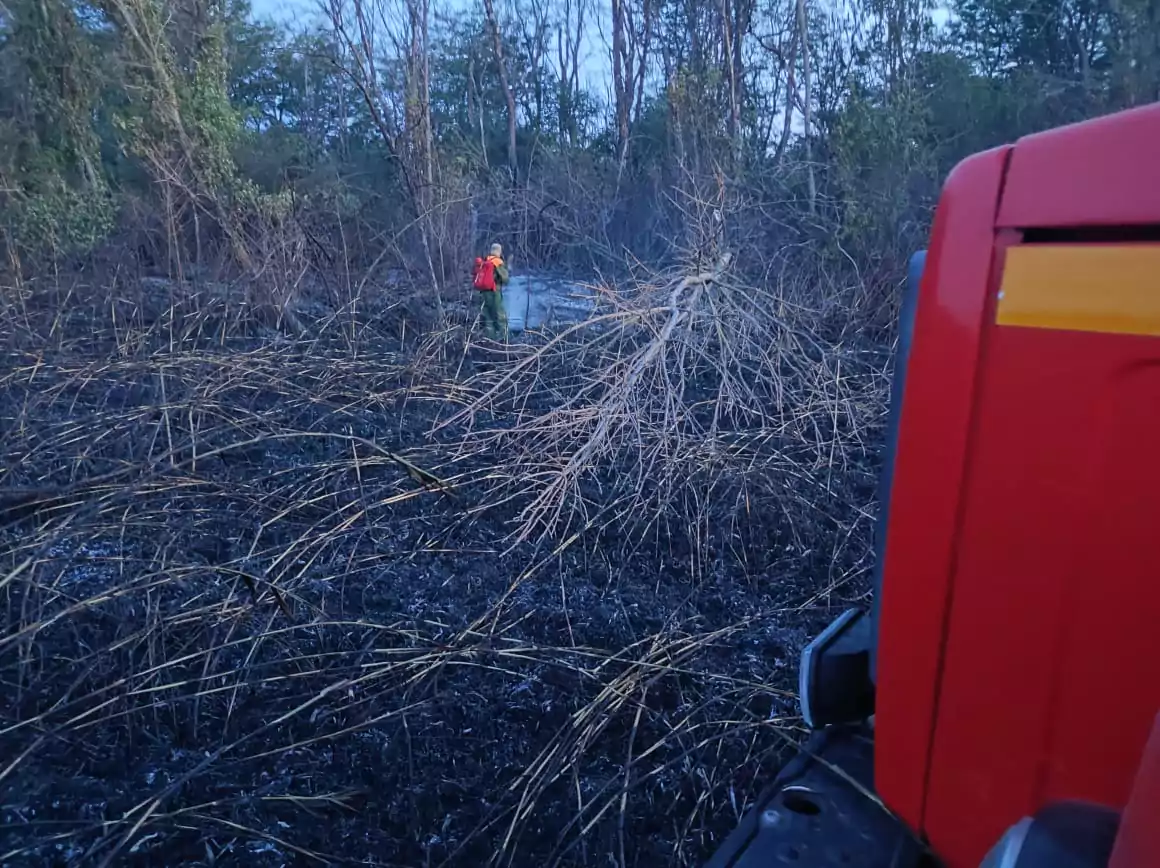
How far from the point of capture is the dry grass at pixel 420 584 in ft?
9.55

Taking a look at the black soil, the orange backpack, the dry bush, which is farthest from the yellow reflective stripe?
the orange backpack

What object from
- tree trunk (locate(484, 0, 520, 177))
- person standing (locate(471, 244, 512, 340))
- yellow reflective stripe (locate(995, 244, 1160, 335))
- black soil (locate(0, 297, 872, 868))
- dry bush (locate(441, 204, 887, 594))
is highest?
tree trunk (locate(484, 0, 520, 177))

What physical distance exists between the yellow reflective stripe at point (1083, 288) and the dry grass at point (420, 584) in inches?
81.0

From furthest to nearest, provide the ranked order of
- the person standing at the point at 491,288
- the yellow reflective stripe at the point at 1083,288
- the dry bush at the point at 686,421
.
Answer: the person standing at the point at 491,288
the dry bush at the point at 686,421
the yellow reflective stripe at the point at 1083,288

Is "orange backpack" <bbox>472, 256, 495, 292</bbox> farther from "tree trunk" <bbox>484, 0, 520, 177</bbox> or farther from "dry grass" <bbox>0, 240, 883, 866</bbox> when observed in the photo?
"tree trunk" <bbox>484, 0, 520, 177</bbox>

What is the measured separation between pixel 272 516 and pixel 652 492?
2030 mm

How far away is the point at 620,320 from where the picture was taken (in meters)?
6.05

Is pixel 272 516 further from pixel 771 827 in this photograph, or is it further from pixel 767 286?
pixel 767 286

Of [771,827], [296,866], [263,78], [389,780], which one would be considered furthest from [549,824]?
[263,78]

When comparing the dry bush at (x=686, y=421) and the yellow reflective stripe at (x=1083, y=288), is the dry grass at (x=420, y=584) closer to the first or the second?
the dry bush at (x=686, y=421)

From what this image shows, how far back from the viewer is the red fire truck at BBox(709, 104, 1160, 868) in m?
1.26

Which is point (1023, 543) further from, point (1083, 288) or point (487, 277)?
point (487, 277)

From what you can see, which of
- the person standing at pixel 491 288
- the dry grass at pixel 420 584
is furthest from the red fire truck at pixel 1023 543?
the person standing at pixel 491 288

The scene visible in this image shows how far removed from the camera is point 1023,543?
1.42 m
